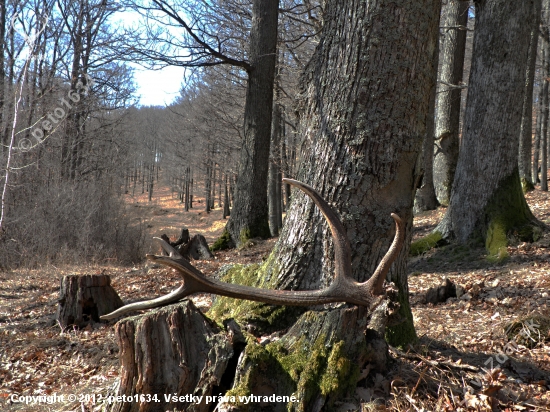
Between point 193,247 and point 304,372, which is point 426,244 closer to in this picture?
point 193,247

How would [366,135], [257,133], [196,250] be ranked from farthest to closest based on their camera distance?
[257,133] → [196,250] → [366,135]

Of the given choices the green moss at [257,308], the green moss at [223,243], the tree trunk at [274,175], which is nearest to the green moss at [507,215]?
the green moss at [257,308]

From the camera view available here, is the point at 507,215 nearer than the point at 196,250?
Yes

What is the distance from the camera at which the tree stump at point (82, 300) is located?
493 centimetres

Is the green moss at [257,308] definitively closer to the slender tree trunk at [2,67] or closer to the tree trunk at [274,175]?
the slender tree trunk at [2,67]

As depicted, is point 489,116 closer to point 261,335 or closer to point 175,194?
point 261,335

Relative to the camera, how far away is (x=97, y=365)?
3.81 meters

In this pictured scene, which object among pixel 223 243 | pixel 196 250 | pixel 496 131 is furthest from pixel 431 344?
pixel 223 243

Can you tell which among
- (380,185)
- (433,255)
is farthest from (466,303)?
(380,185)

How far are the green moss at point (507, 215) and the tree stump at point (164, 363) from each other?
5057 millimetres

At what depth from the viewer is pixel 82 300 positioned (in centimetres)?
498

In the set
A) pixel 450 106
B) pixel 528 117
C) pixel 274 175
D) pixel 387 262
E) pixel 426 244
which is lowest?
pixel 426 244

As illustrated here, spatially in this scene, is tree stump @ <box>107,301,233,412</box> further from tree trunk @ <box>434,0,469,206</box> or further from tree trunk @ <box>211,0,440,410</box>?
tree trunk @ <box>434,0,469,206</box>

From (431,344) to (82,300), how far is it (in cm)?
367
